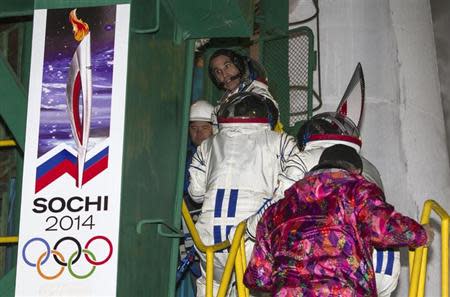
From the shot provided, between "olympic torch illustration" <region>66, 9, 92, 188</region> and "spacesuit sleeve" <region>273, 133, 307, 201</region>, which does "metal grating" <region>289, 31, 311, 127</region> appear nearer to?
"spacesuit sleeve" <region>273, 133, 307, 201</region>

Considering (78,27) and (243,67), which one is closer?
(78,27)

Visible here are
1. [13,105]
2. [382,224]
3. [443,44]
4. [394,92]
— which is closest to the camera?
[382,224]

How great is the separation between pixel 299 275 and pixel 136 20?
182 centimetres

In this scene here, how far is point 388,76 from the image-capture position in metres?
9.70

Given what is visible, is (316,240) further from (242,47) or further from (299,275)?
(242,47)

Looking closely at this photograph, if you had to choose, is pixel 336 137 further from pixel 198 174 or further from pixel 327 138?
pixel 198 174

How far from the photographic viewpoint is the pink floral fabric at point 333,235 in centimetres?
520

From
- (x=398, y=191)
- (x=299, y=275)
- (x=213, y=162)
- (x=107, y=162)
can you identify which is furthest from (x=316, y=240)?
(x=398, y=191)

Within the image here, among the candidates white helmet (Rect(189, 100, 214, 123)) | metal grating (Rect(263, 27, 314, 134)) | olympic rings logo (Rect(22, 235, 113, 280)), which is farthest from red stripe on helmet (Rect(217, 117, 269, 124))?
olympic rings logo (Rect(22, 235, 113, 280))

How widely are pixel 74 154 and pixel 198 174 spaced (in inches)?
84.6

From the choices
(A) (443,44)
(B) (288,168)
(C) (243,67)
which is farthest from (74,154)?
(A) (443,44)

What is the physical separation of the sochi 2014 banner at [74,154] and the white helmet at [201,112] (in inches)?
120

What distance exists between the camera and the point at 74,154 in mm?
5398

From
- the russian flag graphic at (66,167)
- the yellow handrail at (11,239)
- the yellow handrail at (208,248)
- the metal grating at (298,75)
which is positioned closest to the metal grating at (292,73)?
the metal grating at (298,75)
